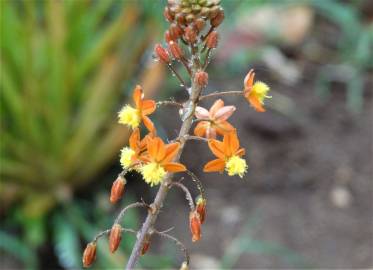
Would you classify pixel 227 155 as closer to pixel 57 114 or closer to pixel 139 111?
pixel 139 111

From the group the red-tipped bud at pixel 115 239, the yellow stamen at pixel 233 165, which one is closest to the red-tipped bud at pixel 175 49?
the yellow stamen at pixel 233 165

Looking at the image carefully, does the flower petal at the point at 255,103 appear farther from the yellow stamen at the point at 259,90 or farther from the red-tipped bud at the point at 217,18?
the red-tipped bud at the point at 217,18

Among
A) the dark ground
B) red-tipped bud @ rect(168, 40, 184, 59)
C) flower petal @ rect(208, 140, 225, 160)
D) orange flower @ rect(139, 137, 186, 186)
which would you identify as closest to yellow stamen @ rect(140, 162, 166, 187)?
orange flower @ rect(139, 137, 186, 186)

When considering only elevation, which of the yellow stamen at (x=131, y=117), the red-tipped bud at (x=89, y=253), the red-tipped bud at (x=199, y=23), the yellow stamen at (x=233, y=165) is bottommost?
the red-tipped bud at (x=89, y=253)

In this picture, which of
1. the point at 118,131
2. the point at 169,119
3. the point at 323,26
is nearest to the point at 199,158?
the point at 169,119

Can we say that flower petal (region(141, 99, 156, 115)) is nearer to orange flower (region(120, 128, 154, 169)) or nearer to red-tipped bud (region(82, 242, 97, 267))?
orange flower (region(120, 128, 154, 169))

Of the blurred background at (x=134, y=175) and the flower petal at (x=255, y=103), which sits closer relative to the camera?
the flower petal at (x=255, y=103)

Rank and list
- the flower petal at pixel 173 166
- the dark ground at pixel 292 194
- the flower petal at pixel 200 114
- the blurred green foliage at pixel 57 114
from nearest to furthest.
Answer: the flower petal at pixel 173 166, the flower petal at pixel 200 114, the blurred green foliage at pixel 57 114, the dark ground at pixel 292 194

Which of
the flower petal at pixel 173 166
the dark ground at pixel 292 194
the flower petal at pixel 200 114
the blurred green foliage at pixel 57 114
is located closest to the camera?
the flower petal at pixel 173 166
